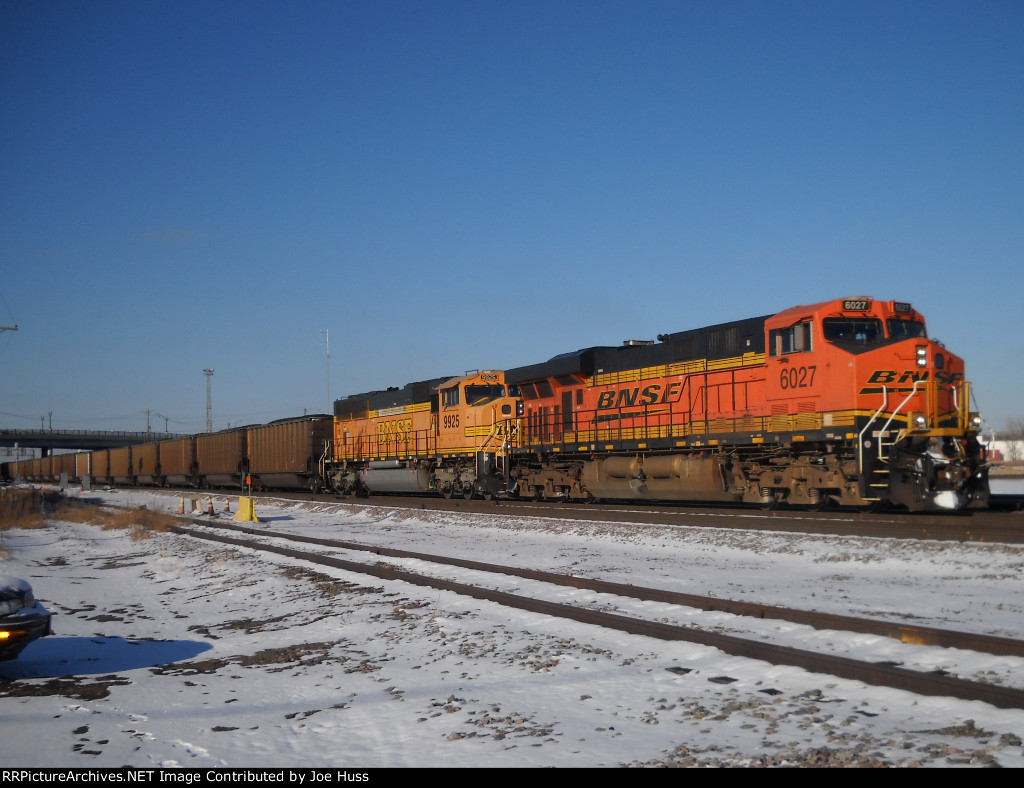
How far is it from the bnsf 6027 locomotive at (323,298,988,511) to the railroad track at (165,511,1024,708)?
7161 millimetres

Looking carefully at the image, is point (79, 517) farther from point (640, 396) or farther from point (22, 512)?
point (640, 396)

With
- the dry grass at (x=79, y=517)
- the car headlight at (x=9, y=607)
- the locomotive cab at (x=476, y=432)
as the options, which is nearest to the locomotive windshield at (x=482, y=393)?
the locomotive cab at (x=476, y=432)

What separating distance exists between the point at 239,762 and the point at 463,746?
1.18 meters

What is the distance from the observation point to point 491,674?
629 centimetres

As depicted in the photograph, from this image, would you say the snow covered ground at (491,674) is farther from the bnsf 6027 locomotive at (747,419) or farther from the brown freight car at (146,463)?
the brown freight car at (146,463)

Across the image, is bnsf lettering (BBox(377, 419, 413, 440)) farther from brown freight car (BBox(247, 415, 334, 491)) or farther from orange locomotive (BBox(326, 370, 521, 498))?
brown freight car (BBox(247, 415, 334, 491))

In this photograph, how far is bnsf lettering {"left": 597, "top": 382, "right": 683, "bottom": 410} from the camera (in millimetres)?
19688

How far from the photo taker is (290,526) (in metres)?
21.9

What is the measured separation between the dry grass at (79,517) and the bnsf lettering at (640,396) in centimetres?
1119

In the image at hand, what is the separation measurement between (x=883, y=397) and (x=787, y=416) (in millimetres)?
1811

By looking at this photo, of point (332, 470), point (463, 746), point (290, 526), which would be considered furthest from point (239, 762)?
point (332, 470)

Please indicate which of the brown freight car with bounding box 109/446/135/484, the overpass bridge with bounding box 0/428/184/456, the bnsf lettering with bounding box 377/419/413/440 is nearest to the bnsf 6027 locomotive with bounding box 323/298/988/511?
the bnsf lettering with bounding box 377/419/413/440

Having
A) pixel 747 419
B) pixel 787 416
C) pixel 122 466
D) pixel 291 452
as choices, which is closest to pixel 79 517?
pixel 291 452
